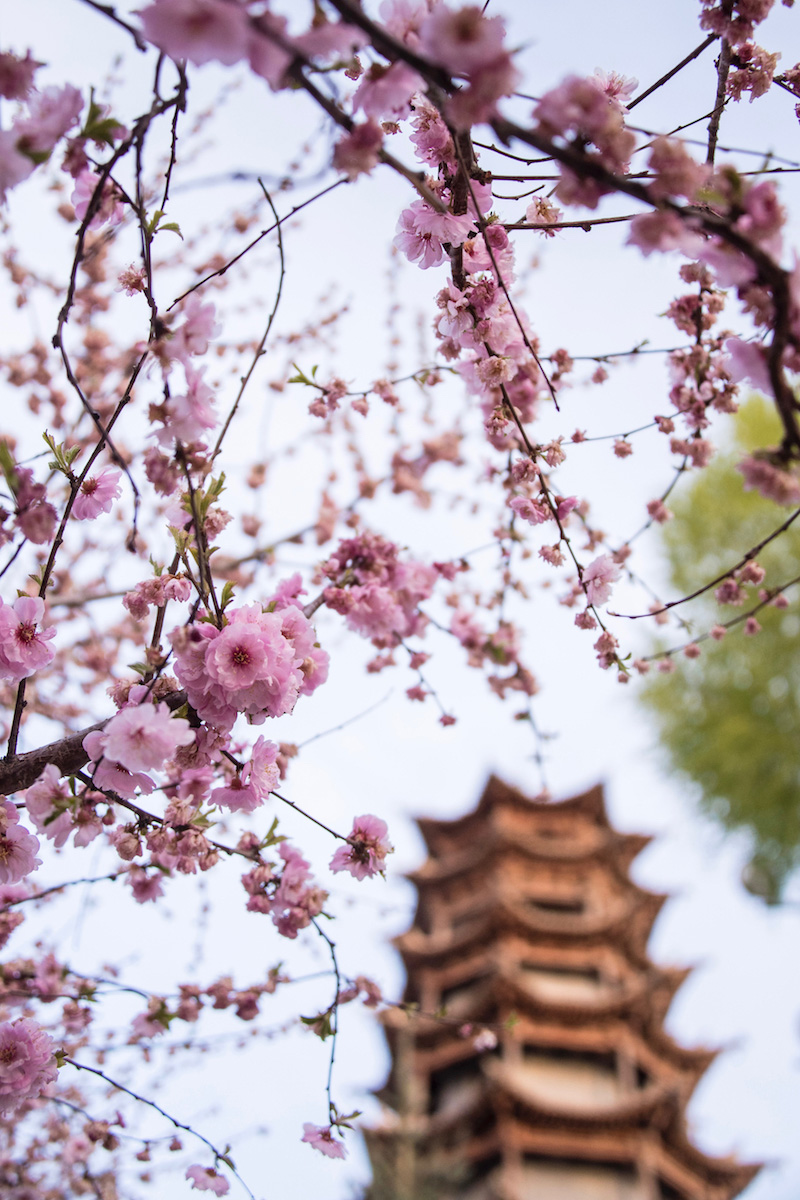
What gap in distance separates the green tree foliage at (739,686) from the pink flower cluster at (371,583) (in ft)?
27.1

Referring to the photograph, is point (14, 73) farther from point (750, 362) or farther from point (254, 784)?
point (254, 784)

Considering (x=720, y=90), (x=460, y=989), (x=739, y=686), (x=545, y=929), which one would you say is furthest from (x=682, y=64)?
(x=460, y=989)

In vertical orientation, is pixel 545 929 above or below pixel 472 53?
above

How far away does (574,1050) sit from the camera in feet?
38.4

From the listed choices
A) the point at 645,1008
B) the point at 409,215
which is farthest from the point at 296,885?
the point at 645,1008

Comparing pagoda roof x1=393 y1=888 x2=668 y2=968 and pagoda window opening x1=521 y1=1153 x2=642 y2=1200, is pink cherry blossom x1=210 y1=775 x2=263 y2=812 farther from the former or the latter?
pagoda roof x1=393 y1=888 x2=668 y2=968

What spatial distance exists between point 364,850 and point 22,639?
0.89 meters

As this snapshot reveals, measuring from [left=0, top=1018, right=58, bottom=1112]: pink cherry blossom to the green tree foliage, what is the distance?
9476 millimetres

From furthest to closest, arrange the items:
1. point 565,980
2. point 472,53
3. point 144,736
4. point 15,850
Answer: point 565,980
point 15,850
point 144,736
point 472,53

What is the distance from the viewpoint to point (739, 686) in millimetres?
11648

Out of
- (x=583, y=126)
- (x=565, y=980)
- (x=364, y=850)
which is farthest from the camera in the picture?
(x=565, y=980)

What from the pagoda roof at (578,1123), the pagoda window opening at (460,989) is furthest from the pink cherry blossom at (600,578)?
the pagoda window opening at (460,989)

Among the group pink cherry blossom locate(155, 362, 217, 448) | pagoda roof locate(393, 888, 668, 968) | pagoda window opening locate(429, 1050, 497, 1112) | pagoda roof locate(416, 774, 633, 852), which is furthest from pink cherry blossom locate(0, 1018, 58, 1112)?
pagoda roof locate(416, 774, 633, 852)

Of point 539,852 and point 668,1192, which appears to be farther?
point 539,852
